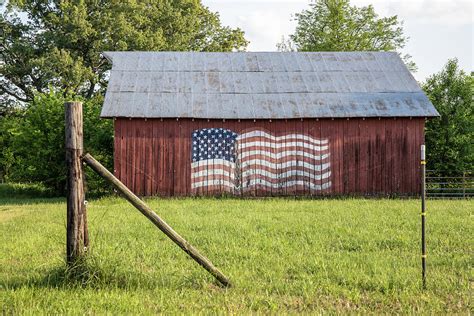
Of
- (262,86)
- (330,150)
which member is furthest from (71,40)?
(330,150)

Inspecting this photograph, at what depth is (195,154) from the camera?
2153 centimetres

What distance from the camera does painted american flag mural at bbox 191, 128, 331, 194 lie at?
21.6m

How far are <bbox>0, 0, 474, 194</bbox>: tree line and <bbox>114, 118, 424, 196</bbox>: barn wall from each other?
314 centimetres

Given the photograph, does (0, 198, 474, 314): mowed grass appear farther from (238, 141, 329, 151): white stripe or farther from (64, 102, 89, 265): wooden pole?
(238, 141, 329, 151): white stripe

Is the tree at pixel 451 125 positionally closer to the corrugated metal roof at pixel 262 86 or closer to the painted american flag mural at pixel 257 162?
the corrugated metal roof at pixel 262 86

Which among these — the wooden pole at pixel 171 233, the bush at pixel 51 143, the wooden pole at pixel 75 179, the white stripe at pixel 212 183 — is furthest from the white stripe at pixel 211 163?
the wooden pole at pixel 171 233

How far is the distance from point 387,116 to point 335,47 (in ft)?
74.8

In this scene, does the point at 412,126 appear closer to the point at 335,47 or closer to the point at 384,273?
the point at 384,273

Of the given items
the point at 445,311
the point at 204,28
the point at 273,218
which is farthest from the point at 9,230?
the point at 204,28

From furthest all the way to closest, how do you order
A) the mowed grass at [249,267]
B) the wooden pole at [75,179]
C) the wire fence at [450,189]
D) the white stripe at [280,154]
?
the wire fence at [450,189] < the white stripe at [280,154] < the wooden pole at [75,179] < the mowed grass at [249,267]

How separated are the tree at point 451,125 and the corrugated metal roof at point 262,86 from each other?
4.36m

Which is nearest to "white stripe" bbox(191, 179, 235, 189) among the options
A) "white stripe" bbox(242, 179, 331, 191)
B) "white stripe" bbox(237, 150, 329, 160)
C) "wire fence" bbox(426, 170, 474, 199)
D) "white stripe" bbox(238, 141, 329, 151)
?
"white stripe" bbox(242, 179, 331, 191)

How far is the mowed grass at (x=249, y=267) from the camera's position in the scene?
22.5ft

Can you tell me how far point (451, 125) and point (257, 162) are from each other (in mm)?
11071
